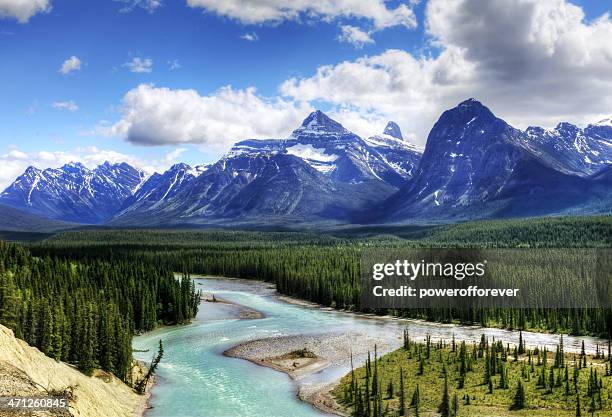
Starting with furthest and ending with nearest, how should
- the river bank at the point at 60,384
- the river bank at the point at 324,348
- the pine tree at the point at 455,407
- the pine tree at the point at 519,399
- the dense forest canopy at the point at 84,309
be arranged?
the river bank at the point at 324,348
the dense forest canopy at the point at 84,309
the pine tree at the point at 519,399
the pine tree at the point at 455,407
the river bank at the point at 60,384

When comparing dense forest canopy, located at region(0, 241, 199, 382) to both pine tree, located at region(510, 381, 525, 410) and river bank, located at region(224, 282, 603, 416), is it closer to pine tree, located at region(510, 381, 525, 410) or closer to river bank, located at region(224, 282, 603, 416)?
river bank, located at region(224, 282, 603, 416)

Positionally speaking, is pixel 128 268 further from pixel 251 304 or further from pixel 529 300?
pixel 529 300

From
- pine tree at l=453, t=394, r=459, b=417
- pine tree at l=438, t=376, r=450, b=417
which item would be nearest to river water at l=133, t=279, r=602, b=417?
pine tree at l=438, t=376, r=450, b=417

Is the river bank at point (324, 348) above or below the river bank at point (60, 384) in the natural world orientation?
below

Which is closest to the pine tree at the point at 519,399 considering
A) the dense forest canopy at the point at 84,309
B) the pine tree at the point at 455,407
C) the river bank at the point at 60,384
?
the pine tree at the point at 455,407

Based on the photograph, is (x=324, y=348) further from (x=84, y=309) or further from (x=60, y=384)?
(x=60, y=384)

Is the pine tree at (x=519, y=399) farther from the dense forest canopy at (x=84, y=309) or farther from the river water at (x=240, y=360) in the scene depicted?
the dense forest canopy at (x=84, y=309)

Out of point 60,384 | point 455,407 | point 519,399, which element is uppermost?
point 60,384

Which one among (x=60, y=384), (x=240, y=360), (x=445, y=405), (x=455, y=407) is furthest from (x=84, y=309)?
(x=455, y=407)
